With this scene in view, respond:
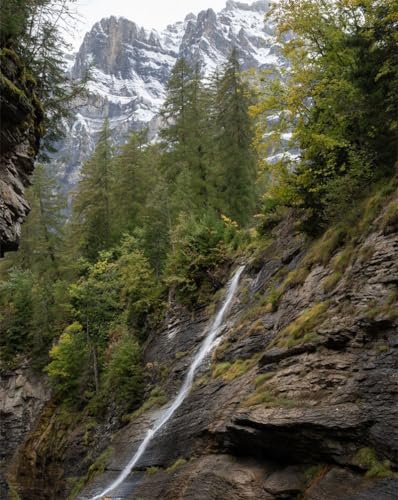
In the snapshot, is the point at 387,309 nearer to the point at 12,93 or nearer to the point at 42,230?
the point at 12,93

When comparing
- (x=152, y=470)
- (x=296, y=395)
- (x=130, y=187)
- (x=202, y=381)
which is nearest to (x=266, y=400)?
(x=296, y=395)

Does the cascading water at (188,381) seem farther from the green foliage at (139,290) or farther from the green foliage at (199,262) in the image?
the green foliage at (139,290)

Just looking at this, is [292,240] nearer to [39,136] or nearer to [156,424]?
[156,424]

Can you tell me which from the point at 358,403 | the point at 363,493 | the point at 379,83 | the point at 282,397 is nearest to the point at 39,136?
the point at 379,83

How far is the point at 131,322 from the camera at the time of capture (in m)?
24.8

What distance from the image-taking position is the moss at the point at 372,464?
23.8ft

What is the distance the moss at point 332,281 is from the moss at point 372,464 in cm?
446

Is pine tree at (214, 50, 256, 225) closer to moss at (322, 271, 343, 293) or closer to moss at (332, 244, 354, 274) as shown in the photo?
moss at (332, 244, 354, 274)

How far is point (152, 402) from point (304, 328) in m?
7.98

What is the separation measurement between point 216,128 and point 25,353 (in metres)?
19.5

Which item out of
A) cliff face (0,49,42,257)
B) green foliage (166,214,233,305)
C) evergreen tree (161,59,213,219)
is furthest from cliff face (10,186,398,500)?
evergreen tree (161,59,213,219)

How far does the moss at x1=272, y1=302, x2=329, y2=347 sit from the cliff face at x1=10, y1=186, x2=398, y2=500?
34 millimetres

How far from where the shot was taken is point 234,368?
13633 millimetres

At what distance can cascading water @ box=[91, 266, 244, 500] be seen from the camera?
46.9ft
